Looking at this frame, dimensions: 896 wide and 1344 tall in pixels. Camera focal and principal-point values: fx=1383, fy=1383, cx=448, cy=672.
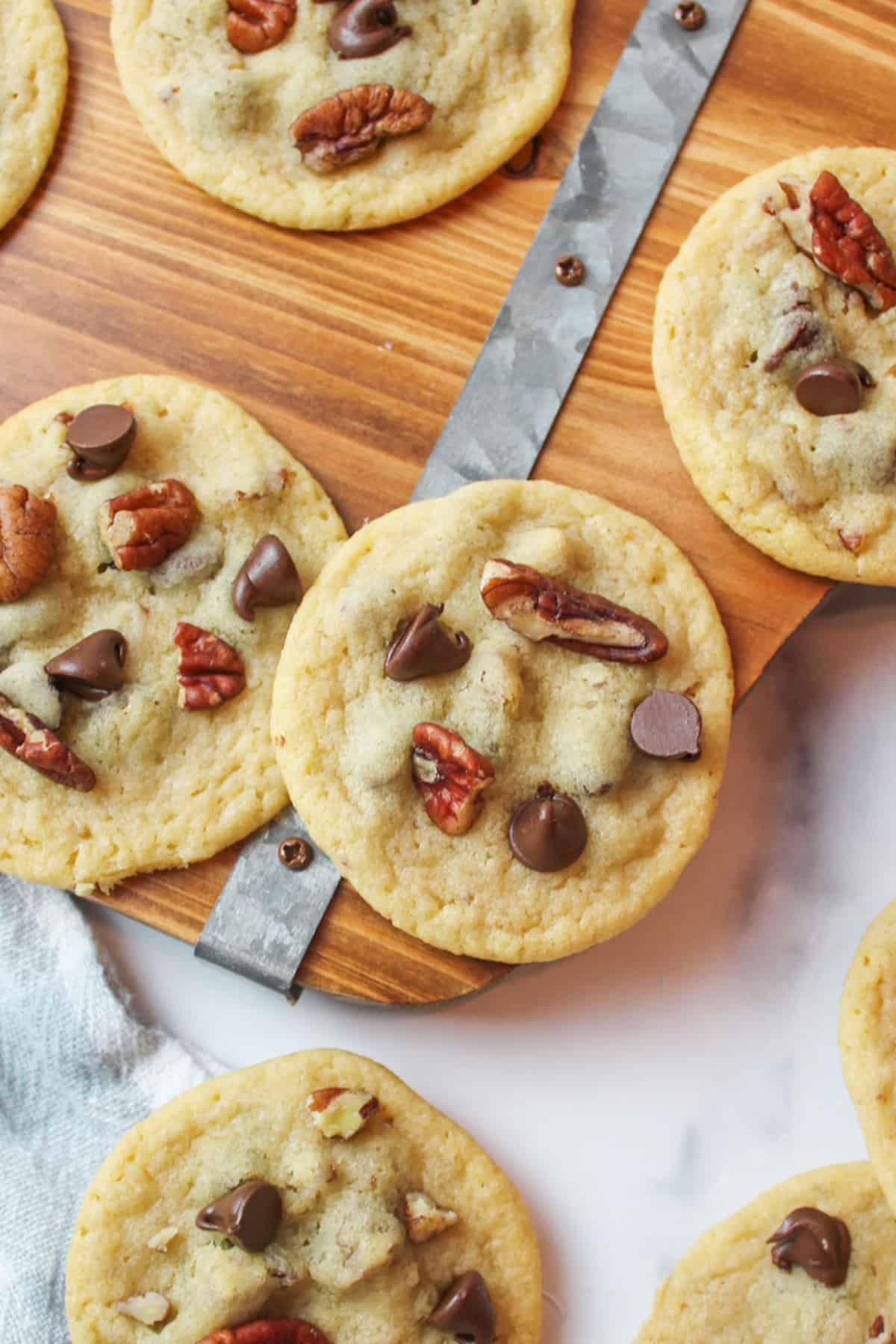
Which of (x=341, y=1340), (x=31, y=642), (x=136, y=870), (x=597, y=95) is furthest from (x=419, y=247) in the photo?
(x=341, y=1340)

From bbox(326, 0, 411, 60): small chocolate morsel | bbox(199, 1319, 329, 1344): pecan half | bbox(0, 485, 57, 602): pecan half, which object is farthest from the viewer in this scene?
bbox(326, 0, 411, 60): small chocolate morsel

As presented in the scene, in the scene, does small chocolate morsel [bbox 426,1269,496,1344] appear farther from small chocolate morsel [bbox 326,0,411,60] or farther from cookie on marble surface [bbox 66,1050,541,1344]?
small chocolate morsel [bbox 326,0,411,60]

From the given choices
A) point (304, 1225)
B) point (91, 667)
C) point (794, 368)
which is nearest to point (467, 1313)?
point (304, 1225)

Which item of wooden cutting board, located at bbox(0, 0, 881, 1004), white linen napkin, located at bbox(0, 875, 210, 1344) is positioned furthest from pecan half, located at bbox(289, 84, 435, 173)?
white linen napkin, located at bbox(0, 875, 210, 1344)

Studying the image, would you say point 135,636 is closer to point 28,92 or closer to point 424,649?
point 424,649

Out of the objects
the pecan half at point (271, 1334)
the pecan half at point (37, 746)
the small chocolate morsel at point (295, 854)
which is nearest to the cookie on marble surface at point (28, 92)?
the pecan half at point (37, 746)

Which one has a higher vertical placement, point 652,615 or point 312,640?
point 652,615

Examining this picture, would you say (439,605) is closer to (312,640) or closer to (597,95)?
(312,640)
